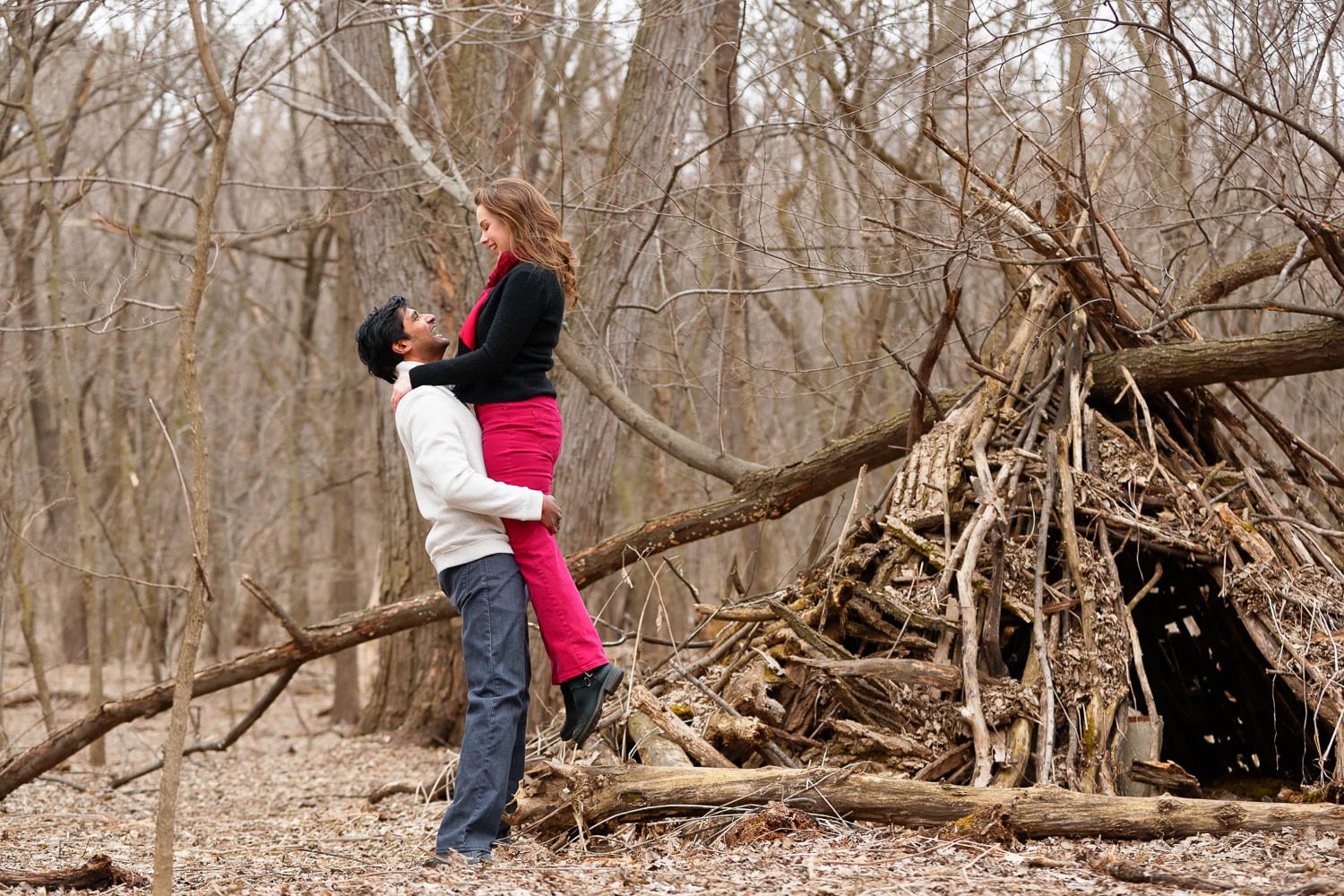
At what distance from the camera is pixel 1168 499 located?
4.39 meters

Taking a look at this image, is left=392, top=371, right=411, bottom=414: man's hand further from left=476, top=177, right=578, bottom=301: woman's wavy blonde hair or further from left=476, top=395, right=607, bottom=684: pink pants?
left=476, top=177, right=578, bottom=301: woman's wavy blonde hair

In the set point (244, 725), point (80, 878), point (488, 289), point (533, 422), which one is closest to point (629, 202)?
point (488, 289)

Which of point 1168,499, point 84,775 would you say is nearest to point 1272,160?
point 1168,499

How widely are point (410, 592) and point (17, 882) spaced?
4024 mm

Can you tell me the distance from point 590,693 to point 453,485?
0.74m

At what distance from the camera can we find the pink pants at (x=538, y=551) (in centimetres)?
350

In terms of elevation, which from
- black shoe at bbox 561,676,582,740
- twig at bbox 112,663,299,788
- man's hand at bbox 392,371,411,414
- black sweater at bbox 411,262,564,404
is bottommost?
twig at bbox 112,663,299,788

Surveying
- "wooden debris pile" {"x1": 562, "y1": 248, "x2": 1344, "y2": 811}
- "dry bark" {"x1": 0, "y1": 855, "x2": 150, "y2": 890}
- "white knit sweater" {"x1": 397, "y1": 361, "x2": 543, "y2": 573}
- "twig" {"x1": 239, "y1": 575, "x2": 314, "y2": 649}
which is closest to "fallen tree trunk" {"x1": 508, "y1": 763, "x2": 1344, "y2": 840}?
"wooden debris pile" {"x1": 562, "y1": 248, "x2": 1344, "y2": 811}

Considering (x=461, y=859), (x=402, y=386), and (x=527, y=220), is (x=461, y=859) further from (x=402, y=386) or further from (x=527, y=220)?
(x=527, y=220)

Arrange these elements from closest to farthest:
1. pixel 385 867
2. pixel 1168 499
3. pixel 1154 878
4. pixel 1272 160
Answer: pixel 1154 878
pixel 385 867
pixel 1168 499
pixel 1272 160

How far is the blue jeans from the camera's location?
132 inches

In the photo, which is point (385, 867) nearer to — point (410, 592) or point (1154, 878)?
point (1154, 878)

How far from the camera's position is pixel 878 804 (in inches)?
134

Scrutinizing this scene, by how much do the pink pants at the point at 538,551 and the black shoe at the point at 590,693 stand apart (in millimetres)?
33
